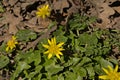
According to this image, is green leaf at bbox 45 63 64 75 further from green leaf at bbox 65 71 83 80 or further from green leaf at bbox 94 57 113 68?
green leaf at bbox 94 57 113 68

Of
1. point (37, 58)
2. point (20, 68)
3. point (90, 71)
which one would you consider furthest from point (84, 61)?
point (20, 68)

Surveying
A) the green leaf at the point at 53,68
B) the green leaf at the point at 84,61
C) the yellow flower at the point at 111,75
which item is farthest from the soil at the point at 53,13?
the yellow flower at the point at 111,75

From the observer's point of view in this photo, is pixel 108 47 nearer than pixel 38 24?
Yes

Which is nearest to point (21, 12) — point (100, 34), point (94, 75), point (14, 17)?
point (14, 17)

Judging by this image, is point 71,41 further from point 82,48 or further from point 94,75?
point 94,75

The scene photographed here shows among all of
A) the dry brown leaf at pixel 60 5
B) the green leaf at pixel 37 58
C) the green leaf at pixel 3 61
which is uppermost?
→ the dry brown leaf at pixel 60 5

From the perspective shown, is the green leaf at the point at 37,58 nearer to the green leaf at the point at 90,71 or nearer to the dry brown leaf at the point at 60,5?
the green leaf at the point at 90,71

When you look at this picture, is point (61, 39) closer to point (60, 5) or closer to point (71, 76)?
point (71, 76)

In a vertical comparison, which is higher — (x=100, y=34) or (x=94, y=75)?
(x=100, y=34)
